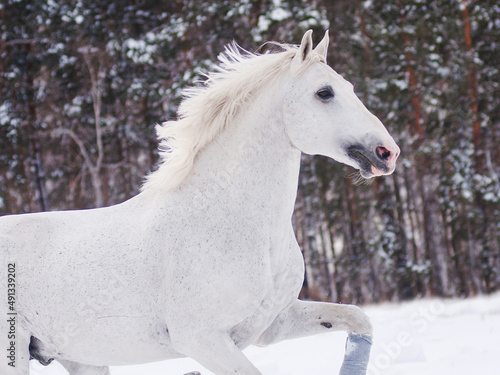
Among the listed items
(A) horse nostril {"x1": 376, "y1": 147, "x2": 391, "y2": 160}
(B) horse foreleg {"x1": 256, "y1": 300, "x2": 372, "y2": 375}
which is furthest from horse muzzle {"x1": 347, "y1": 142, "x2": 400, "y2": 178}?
(B) horse foreleg {"x1": 256, "y1": 300, "x2": 372, "y2": 375}

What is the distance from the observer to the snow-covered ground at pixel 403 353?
3629mm

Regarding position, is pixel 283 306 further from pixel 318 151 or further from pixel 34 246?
pixel 34 246

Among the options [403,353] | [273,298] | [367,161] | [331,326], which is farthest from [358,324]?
[403,353]

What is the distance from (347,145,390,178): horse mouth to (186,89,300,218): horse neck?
12.0 inches

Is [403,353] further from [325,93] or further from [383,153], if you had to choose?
[325,93]

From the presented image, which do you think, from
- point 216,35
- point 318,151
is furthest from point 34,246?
point 216,35

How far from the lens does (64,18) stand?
12078mm

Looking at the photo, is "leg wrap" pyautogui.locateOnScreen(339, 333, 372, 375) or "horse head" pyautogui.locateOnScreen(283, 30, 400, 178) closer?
"horse head" pyautogui.locateOnScreen(283, 30, 400, 178)

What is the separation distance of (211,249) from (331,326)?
72 centimetres

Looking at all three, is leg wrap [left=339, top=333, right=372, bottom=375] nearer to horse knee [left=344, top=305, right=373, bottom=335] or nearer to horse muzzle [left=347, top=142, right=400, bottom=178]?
horse knee [left=344, top=305, right=373, bottom=335]

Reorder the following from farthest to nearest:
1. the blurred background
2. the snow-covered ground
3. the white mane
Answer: the blurred background → the snow-covered ground → the white mane

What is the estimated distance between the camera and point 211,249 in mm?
2393

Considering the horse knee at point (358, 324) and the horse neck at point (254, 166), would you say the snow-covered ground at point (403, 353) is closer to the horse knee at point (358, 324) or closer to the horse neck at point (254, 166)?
the horse knee at point (358, 324)

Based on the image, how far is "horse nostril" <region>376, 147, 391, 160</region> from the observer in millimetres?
2363
